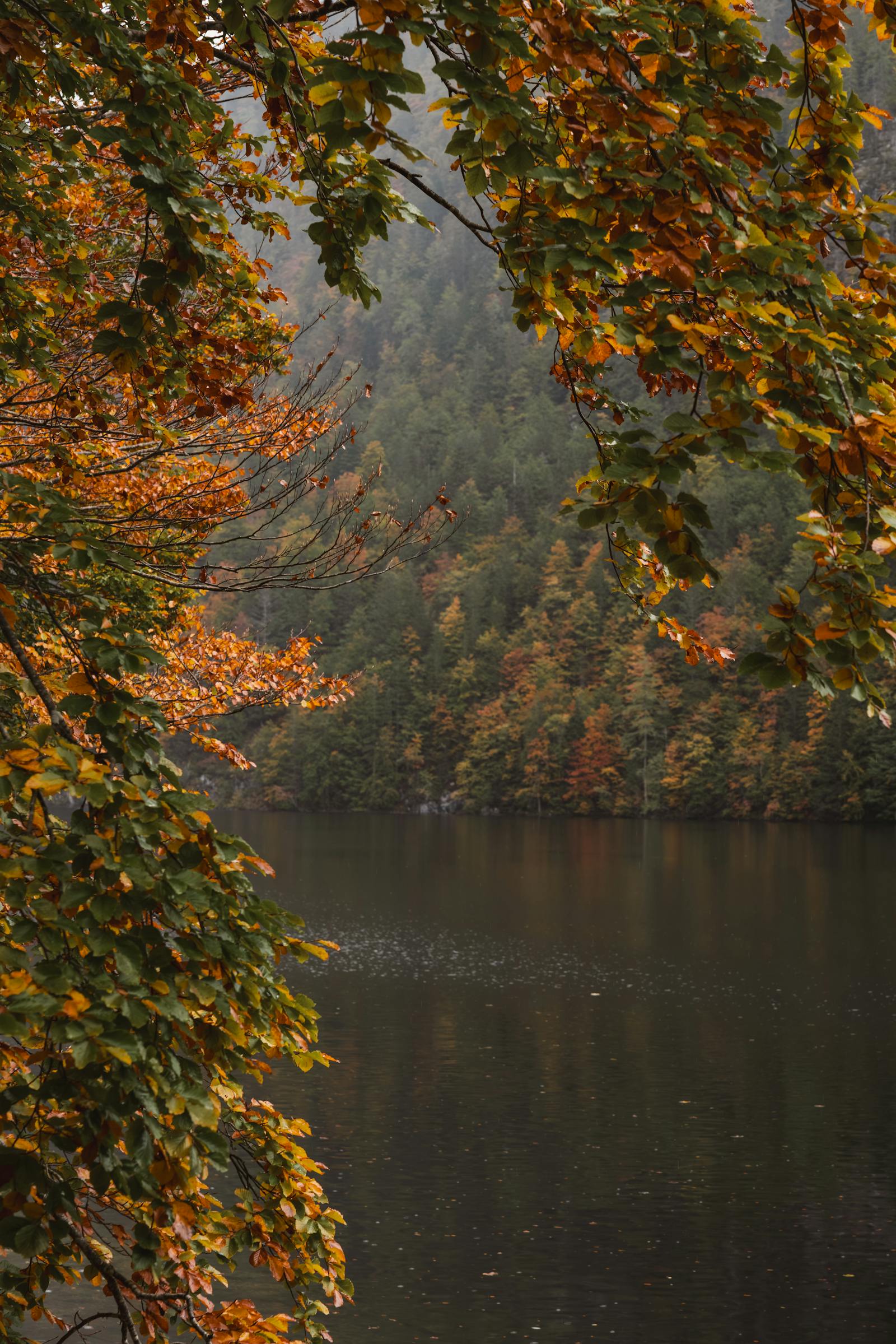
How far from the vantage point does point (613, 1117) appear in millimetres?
17953

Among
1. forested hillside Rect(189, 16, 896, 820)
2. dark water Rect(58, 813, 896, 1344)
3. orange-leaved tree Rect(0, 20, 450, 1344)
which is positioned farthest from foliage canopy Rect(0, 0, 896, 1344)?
forested hillside Rect(189, 16, 896, 820)

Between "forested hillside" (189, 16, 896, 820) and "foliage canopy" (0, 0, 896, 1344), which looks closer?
"foliage canopy" (0, 0, 896, 1344)

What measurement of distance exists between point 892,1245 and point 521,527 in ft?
375

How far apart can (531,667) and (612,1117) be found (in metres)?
91.4

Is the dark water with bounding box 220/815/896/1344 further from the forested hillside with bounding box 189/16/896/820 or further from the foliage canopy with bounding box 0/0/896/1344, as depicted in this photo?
the forested hillside with bounding box 189/16/896/820

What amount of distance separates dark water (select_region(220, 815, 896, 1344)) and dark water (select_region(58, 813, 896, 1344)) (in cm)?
4

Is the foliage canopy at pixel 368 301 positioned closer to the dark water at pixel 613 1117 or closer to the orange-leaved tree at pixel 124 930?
the orange-leaved tree at pixel 124 930

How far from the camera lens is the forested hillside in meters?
86.9

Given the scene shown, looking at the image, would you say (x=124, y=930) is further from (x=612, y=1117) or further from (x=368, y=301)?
(x=612, y=1117)

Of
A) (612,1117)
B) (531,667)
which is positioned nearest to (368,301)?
(612,1117)

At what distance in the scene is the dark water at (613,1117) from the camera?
1245 cm

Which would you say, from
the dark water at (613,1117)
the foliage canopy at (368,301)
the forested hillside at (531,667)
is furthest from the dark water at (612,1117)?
the forested hillside at (531,667)

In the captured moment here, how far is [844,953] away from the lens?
29.9m

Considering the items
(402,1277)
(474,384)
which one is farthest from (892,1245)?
(474,384)
